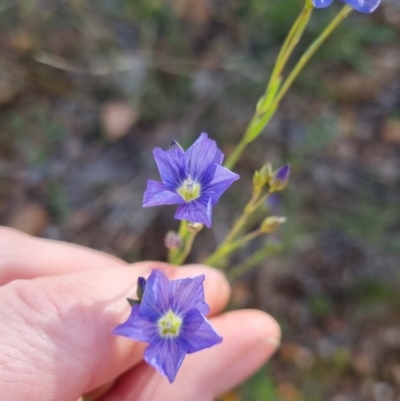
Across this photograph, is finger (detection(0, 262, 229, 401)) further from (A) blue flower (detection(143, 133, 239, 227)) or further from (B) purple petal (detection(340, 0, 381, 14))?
(B) purple petal (detection(340, 0, 381, 14))

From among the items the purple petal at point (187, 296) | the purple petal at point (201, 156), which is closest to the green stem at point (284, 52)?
the purple petal at point (201, 156)

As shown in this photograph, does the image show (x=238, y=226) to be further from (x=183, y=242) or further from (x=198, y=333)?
(x=198, y=333)

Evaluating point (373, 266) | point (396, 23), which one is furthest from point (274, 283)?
point (396, 23)

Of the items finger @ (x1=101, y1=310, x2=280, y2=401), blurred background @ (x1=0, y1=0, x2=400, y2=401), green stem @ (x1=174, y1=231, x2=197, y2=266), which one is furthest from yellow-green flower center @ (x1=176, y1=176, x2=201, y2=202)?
blurred background @ (x1=0, y1=0, x2=400, y2=401)

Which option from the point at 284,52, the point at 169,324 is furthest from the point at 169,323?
the point at 284,52

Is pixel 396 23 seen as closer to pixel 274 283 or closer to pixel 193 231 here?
pixel 274 283
